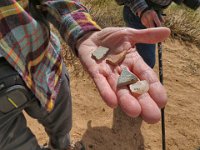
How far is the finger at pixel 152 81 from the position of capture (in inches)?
48.6

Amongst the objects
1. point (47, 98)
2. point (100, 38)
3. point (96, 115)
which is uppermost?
point (100, 38)

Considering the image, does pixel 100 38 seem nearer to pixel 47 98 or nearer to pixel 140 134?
pixel 47 98

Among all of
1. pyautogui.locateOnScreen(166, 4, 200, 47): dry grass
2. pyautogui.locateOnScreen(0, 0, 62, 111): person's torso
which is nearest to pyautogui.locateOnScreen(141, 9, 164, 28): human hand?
pyautogui.locateOnScreen(0, 0, 62, 111): person's torso

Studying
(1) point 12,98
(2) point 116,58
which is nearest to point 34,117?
(1) point 12,98

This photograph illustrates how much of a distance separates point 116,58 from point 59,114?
17.2 inches

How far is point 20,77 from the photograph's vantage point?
1.19 m

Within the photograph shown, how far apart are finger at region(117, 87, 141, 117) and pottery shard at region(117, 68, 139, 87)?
0.10 ft

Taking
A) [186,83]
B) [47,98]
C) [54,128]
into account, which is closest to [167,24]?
[186,83]

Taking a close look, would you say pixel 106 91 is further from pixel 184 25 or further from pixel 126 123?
pixel 184 25

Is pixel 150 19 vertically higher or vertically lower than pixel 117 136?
higher

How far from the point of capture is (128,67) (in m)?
1.36

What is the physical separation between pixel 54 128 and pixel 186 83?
1692mm

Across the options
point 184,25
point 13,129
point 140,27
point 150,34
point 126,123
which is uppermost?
point 150,34

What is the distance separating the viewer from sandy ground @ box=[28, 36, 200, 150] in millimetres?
2408
